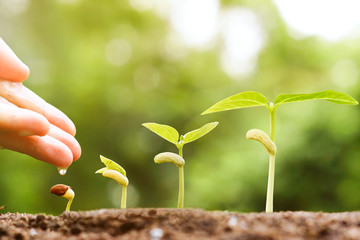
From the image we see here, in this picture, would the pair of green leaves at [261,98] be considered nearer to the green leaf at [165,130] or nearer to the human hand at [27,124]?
the green leaf at [165,130]

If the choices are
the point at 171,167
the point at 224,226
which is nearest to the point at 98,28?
the point at 171,167

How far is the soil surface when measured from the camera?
48cm

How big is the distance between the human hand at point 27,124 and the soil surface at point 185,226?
14cm


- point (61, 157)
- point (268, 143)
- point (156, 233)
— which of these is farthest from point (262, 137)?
point (61, 157)

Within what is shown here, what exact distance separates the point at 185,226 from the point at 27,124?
31 cm

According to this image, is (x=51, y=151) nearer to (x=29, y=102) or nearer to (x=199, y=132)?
(x=29, y=102)

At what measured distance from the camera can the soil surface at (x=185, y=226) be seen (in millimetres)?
480

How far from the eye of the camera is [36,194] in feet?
17.3

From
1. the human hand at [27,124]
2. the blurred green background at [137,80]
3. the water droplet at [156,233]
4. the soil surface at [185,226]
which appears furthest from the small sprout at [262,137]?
the blurred green background at [137,80]

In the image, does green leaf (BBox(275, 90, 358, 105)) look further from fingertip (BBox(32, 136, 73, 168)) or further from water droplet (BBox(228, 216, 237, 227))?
fingertip (BBox(32, 136, 73, 168))

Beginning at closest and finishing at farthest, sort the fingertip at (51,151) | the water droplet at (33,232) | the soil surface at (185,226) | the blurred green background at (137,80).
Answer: the soil surface at (185,226)
the water droplet at (33,232)
the fingertip at (51,151)
the blurred green background at (137,80)

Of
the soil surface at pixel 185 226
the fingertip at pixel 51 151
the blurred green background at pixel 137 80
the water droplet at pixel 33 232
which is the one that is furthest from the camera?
the blurred green background at pixel 137 80

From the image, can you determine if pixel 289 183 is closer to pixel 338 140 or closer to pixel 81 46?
pixel 338 140

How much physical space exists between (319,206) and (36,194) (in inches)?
157
